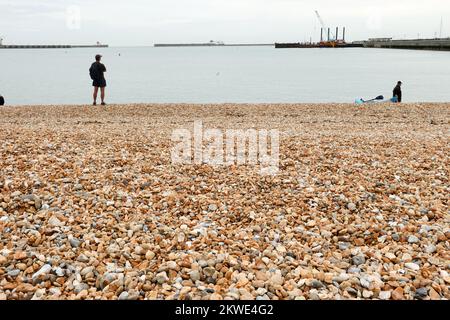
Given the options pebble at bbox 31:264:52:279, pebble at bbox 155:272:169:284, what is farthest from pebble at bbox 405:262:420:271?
pebble at bbox 31:264:52:279

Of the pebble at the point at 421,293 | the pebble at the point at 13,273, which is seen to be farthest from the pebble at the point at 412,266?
the pebble at the point at 13,273

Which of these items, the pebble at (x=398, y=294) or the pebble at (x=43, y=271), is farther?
the pebble at (x=43, y=271)

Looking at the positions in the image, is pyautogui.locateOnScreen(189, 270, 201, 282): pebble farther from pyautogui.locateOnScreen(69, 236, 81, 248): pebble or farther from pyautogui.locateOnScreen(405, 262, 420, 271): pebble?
pyautogui.locateOnScreen(405, 262, 420, 271): pebble

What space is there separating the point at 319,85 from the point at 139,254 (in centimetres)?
5471

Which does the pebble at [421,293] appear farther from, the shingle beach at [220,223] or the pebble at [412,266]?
the pebble at [412,266]

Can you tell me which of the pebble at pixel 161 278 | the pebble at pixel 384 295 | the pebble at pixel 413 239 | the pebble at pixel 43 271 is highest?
the pebble at pixel 413 239

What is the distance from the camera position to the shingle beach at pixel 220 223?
4.19m

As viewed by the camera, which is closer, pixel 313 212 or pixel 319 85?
pixel 313 212

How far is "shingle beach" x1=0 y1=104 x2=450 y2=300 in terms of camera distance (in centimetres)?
419

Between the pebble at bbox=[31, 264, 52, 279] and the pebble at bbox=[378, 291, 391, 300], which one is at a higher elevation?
the pebble at bbox=[31, 264, 52, 279]

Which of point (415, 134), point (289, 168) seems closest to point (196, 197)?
point (289, 168)
